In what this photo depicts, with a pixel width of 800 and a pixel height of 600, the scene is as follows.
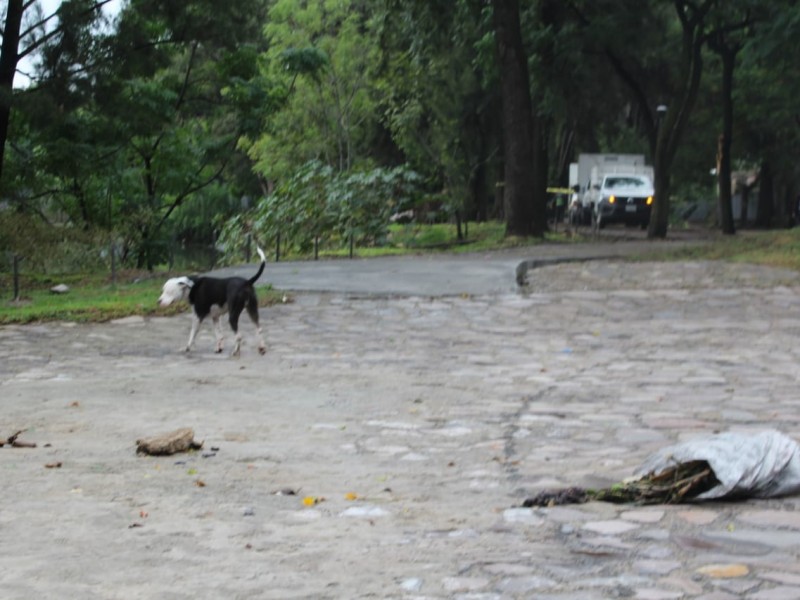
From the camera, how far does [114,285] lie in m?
19.6

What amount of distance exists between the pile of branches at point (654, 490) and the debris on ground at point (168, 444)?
7.63 feet

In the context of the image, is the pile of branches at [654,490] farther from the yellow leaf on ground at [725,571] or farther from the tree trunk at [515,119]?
the tree trunk at [515,119]

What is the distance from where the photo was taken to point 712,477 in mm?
6254

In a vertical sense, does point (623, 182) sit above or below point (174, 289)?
above

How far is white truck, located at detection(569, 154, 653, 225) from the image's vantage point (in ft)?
152

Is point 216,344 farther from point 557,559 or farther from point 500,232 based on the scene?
point 500,232

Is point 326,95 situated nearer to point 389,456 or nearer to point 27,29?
point 27,29

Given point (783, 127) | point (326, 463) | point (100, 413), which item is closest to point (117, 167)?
point (100, 413)

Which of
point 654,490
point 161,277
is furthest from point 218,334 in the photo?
point 161,277

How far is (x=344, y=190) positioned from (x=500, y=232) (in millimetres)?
4460

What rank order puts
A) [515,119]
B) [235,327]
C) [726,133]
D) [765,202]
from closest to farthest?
[235,327]
[515,119]
[726,133]
[765,202]

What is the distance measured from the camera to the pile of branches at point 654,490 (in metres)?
6.20

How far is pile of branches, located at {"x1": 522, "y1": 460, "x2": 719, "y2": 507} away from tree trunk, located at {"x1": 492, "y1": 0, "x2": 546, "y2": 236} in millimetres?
23590

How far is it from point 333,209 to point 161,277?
421 inches
